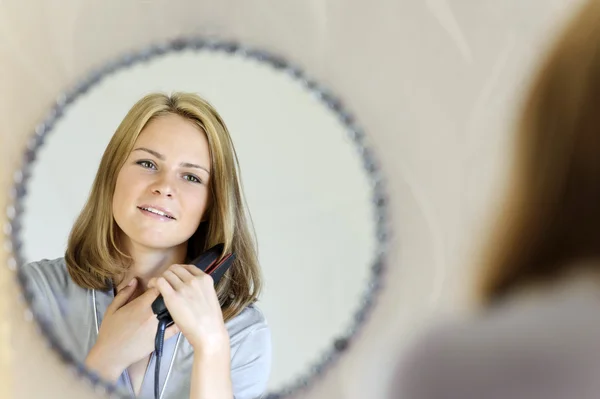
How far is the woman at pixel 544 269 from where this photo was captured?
2.52 ft

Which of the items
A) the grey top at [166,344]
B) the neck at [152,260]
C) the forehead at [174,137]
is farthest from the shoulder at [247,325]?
the forehead at [174,137]

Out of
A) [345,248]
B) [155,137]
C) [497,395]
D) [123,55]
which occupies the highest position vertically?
[123,55]

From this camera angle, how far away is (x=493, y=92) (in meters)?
0.80

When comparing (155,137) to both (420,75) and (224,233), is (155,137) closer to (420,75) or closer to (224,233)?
(224,233)

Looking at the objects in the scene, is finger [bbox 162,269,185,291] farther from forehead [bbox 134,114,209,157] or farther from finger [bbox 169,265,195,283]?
forehead [bbox 134,114,209,157]

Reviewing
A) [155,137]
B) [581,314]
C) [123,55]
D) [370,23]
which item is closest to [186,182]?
[155,137]

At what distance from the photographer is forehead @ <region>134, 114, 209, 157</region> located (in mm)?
718

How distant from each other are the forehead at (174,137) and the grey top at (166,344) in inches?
7.6

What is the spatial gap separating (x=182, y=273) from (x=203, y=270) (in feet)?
0.09

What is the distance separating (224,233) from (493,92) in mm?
418

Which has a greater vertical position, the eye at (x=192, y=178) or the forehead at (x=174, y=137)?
the forehead at (x=174, y=137)

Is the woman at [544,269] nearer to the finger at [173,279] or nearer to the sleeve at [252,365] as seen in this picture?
the sleeve at [252,365]

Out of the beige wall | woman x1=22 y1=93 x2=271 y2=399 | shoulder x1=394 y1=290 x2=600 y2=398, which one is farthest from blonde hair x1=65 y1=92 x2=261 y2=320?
shoulder x1=394 y1=290 x2=600 y2=398

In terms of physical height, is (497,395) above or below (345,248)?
below
